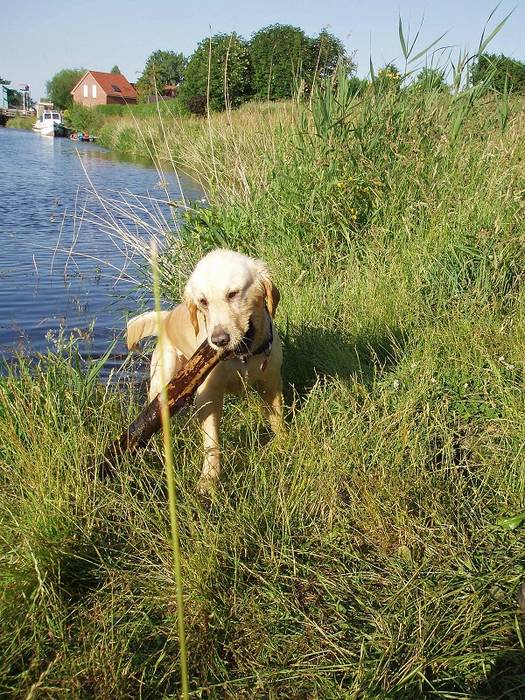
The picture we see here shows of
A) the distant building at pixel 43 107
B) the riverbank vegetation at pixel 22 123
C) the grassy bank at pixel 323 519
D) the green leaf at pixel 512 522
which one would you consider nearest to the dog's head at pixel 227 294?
the grassy bank at pixel 323 519

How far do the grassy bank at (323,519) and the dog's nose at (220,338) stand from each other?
0.45m

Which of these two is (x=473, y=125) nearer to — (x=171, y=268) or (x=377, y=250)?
(x=377, y=250)

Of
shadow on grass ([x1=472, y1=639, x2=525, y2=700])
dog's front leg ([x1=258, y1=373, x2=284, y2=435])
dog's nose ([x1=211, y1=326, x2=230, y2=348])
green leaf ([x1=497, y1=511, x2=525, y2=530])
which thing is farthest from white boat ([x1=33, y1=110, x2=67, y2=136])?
shadow on grass ([x1=472, y1=639, x2=525, y2=700])

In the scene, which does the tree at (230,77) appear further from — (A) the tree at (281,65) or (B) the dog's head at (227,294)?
(B) the dog's head at (227,294)

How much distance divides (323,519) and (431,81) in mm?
4920

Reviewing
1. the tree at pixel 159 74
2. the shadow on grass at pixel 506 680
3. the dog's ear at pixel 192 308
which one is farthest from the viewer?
the tree at pixel 159 74

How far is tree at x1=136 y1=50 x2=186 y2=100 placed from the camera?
7.48 metres

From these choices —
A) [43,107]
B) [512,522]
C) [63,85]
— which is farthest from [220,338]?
[43,107]

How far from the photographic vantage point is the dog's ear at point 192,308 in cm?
358

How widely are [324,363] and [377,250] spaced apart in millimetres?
1543

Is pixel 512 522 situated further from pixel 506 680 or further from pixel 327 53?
pixel 327 53

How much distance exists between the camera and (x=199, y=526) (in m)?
2.68

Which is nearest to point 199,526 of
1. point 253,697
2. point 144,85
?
point 253,697

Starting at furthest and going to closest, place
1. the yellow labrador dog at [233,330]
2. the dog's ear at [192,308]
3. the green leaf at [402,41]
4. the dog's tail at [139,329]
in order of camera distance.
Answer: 1. the green leaf at [402,41]
2. the dog's tail at [139,329]
3. the dog's ear at [192,308]
4. the yellow labrador dog at [233,330]
